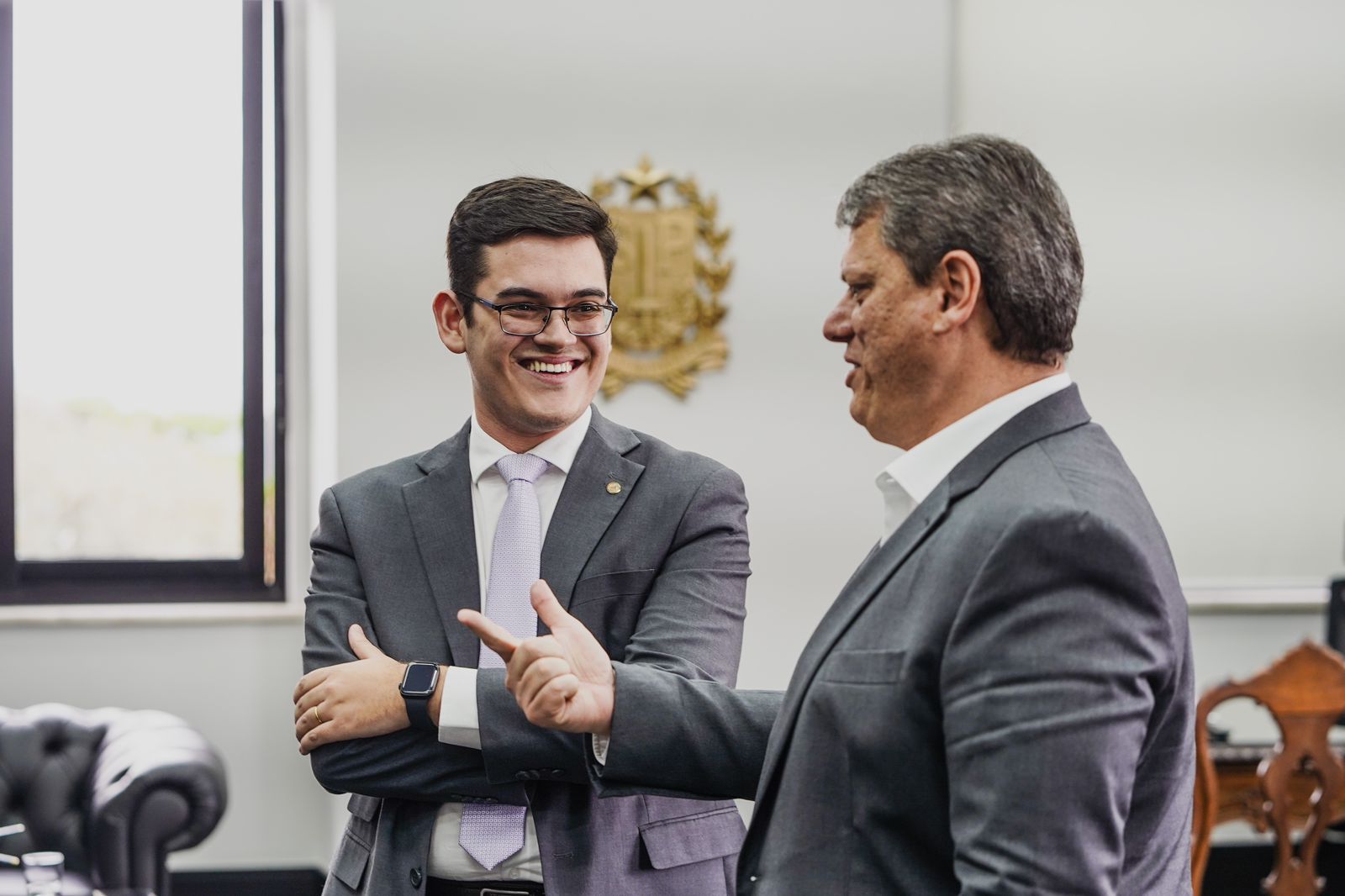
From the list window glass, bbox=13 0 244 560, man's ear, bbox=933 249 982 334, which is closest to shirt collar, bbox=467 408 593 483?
man's ear, bbox=933 249 982 334

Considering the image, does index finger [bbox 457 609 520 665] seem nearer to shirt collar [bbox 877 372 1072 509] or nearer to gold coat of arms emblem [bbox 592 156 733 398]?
shirt collar [bbox 877 372 1072 509]

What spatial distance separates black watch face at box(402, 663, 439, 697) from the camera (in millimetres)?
1604

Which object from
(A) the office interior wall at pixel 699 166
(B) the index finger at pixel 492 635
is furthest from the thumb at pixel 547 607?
(A) the office interior wall at pixel 699 166

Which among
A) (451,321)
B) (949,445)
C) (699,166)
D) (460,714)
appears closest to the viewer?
(949,445)

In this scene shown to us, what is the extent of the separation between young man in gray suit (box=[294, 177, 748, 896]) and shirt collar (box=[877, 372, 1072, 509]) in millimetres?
498

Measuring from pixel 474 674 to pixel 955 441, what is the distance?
2.29 feet

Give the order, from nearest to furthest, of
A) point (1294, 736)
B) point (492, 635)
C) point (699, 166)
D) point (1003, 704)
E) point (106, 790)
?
1. point (1003, 704)
2. point (492, 635)
3. point (1294, 736)
4. point (106, 790)
5. point (699, 166)

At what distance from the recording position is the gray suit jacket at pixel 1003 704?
97 centimetres

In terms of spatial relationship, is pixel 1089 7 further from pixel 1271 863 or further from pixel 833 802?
pixel 833 802

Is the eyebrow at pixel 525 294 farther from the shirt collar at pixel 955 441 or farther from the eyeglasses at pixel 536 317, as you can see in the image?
the shirt collar at pixel 955 441

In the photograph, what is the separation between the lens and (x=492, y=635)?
145cm

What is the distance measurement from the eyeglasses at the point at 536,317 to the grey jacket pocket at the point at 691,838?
653mm

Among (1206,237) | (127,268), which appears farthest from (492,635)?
(1206,237)

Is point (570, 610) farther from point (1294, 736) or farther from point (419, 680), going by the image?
point (1294, 736)
